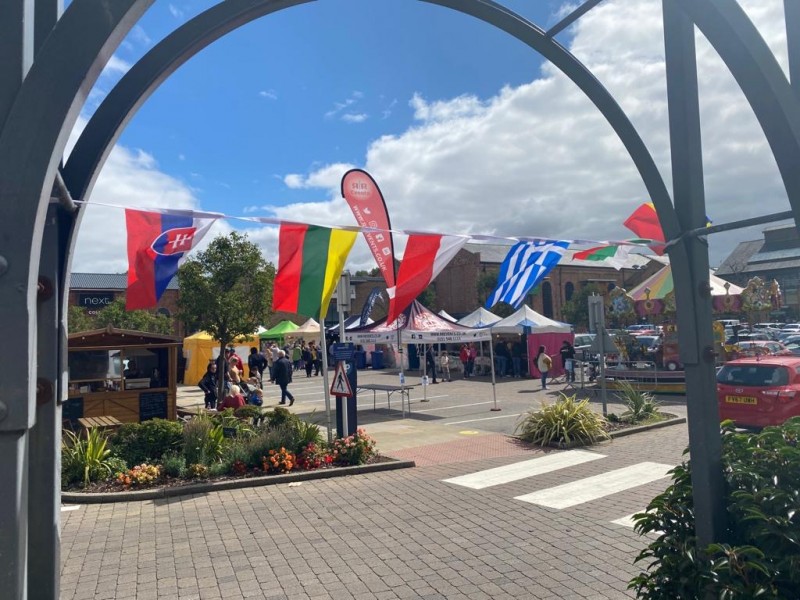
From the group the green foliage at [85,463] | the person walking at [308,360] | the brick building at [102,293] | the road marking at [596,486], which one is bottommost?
the road marking at [596,486]

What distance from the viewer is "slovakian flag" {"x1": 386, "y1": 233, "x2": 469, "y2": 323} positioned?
8148mm

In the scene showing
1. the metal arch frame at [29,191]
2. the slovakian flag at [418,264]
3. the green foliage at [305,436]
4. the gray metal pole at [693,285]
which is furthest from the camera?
the green foliage at [305,436]

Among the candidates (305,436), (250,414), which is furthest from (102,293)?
(305,436)

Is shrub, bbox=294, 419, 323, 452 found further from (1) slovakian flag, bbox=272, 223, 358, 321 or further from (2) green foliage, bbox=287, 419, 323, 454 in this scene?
(1) slovakian flag, bbox=272, 223, 358, 321

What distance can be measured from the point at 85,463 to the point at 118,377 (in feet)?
16.5

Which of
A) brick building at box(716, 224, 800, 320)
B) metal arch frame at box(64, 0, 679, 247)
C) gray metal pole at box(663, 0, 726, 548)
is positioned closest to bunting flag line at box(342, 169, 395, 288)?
gray metal pole at box(663, 0, 726, 548)

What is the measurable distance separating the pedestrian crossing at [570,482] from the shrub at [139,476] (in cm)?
426

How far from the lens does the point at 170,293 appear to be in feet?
161

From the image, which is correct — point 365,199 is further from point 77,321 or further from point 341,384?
point 77,321

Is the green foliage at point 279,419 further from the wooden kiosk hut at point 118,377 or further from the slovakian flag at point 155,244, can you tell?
the wooden kiosk hut at point 118,377

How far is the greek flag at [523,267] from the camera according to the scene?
340 inches

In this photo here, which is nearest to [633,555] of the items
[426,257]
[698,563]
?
[698,563]

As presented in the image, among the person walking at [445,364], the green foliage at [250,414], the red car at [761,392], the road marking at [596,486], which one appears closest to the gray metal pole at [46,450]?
the road marking at [596,486]

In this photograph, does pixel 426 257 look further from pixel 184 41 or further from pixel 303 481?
pixel 184 41
